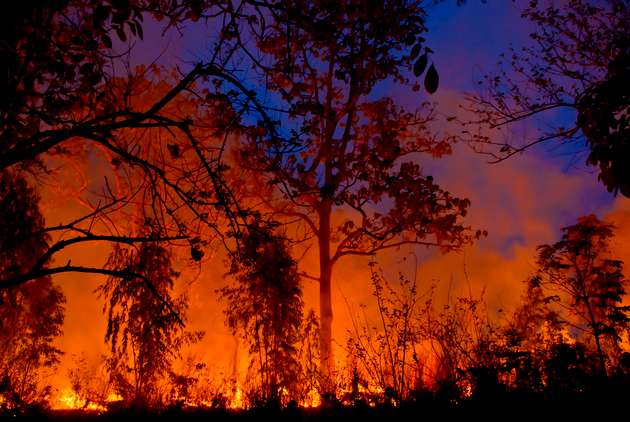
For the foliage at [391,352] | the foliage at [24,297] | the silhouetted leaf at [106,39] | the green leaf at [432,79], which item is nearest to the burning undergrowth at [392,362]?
the foliage at [391,352]

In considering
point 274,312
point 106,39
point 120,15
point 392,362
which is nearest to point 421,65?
point 120,15

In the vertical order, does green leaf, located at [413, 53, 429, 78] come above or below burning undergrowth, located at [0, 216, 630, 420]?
above

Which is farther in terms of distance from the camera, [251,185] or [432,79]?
[251,185]

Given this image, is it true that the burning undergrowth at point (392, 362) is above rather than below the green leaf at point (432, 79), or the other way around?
below

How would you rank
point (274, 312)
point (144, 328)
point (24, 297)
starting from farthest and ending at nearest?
point (24, 297)
point (274, 312)
point (144, 328)

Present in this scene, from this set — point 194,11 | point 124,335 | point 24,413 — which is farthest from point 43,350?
point 194,11

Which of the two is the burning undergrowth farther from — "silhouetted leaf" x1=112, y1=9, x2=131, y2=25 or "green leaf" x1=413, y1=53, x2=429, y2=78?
"silhouetted leaf" x1=112, y1=9, x2=131, y2=25

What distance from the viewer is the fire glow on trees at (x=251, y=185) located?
226 centimetres

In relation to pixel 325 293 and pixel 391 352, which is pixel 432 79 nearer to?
pixel 391 352

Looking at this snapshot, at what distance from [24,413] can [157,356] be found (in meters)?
2.11

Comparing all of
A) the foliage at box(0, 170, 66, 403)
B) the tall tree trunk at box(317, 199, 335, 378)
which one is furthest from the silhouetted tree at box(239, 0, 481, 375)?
the foliage at box(0, 170, 66, 403)

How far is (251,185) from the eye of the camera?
855 centimetres

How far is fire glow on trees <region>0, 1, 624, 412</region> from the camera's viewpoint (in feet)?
7.40

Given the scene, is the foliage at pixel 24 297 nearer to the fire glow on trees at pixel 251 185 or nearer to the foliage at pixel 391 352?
the fire glow on trees at pixel 251 185
